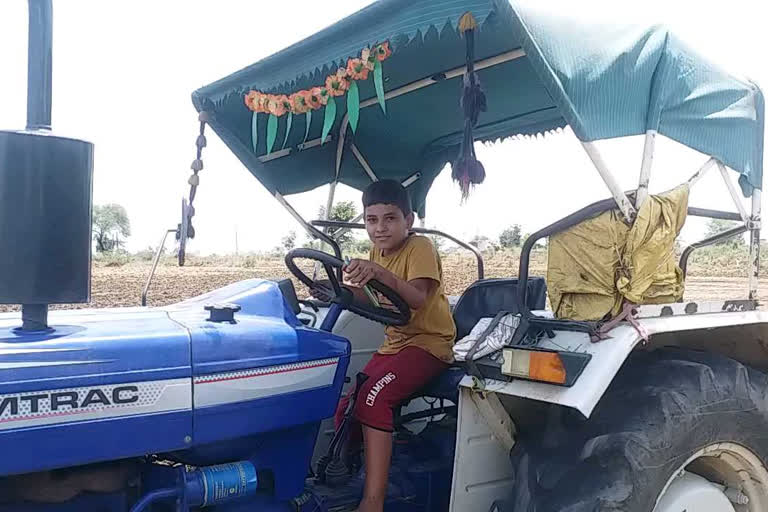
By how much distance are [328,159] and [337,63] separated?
1.61 metres

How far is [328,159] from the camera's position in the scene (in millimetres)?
4102

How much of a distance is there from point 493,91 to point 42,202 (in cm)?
232

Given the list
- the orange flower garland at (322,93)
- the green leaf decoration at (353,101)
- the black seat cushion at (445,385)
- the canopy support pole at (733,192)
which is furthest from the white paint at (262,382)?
the canopy support pole at (733,192)

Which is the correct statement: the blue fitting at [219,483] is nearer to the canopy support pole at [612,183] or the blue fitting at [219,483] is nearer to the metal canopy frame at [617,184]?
the metal canopy frame at [617,184]

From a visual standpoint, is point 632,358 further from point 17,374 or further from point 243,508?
point 17,374

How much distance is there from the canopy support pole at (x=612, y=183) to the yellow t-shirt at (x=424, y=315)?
2.71 ft

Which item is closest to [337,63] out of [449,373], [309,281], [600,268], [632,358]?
[309,281]

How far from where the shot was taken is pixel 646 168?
234 cm

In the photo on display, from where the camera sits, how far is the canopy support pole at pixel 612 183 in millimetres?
2211

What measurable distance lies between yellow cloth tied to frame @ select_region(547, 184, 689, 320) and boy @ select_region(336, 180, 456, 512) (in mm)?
567

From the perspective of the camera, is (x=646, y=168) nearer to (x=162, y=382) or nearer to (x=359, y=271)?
(x=359, y=271)

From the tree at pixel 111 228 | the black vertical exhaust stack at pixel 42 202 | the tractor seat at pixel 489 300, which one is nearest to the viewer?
the black vertical exhaust stack at pixel 42 202

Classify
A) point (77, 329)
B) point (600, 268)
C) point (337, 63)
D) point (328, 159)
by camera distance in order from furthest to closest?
1. point (328, 159)
2. point (337, 63)
3. point (600, 268)
4. point (77, 329)

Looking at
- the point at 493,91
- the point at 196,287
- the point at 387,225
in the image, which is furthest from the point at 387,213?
the point at 196,287
